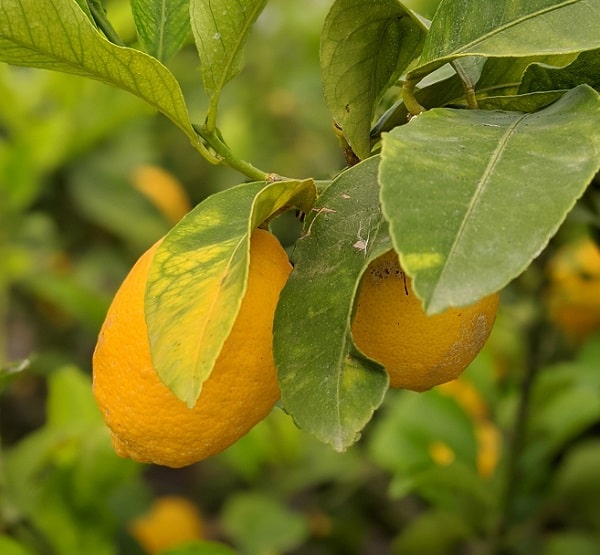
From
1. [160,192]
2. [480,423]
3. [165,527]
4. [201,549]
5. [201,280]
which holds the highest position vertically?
[201,280]

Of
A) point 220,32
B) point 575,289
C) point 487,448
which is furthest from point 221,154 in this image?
point 487,448

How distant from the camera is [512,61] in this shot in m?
0.60

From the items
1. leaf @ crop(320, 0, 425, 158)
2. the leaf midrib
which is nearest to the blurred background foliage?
leaf @ crop(320, 0, 425, 158)

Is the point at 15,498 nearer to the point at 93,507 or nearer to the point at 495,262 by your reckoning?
the point at 93,507

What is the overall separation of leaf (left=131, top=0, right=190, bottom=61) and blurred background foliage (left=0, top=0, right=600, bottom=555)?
16 cm

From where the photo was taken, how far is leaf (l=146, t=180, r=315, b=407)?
17.0 inches

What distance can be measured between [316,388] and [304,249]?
8 centimetres

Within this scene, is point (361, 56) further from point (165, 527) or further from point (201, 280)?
point (165, 527)

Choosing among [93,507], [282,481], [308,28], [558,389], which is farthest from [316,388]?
[308,28]

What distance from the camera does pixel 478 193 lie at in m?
0.42

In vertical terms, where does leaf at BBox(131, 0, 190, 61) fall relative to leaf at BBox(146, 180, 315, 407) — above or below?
above

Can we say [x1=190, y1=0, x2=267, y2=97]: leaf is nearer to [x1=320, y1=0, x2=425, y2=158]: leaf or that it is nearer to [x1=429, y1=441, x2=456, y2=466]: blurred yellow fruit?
[x1=320, y1=0, x2=425, y2=158]: leaf

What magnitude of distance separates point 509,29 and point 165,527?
105cm

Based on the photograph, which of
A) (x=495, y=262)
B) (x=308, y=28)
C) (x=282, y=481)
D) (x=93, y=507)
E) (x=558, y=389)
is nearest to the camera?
→ (x=495, y=262)
